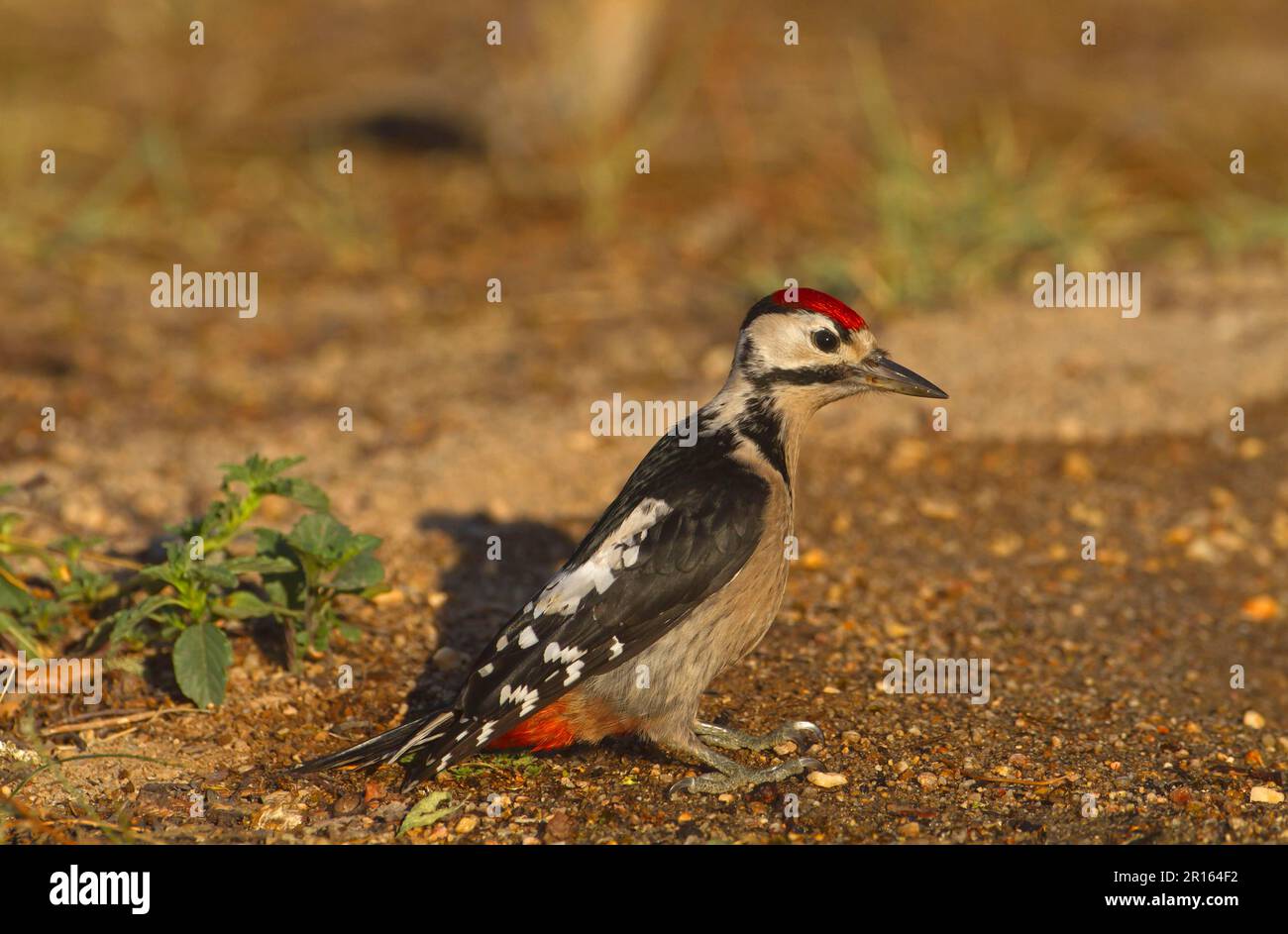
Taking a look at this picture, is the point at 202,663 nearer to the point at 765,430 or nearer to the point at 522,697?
the point at 522,697

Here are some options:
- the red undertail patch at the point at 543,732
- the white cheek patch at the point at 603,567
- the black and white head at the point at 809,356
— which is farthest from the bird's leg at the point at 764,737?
the black and white head at the point at 809,356

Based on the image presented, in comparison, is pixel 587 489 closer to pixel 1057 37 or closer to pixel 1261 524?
pixel 1261 524

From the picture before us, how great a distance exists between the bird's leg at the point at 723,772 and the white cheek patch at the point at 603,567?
1.44 ft

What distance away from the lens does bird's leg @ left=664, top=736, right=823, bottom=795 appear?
11.6 ft

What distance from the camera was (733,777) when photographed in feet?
11.6

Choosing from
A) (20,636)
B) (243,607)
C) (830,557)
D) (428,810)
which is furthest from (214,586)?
(830,557)

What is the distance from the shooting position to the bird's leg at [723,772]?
352 centimetres

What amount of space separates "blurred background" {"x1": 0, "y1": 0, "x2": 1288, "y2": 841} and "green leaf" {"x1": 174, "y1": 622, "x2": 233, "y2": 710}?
0.16m

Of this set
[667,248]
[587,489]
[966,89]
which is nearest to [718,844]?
[587,489]

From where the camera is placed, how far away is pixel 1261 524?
5402 millimetres

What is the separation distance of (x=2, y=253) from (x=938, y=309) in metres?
4.87

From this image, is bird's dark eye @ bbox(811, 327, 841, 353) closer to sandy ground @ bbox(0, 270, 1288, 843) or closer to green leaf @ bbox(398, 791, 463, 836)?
sandy ground @ bbox(0, 270, 1288, 843)

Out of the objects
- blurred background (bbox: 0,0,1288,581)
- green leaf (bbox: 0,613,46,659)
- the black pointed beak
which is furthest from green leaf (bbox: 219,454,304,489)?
the black pointed beak

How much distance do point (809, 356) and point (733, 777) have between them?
3.74ft
